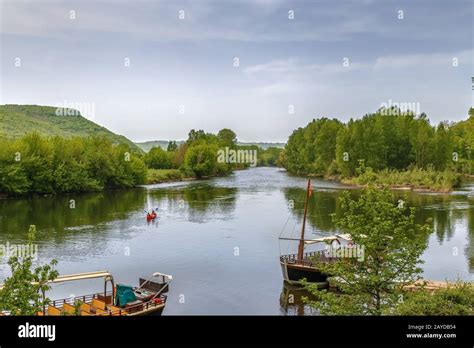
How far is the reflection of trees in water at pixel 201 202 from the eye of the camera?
43.2m

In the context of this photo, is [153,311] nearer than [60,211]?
Yes

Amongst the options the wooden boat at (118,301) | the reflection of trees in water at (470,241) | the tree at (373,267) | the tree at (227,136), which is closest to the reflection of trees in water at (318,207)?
the reflection of trees in water at (470,241)

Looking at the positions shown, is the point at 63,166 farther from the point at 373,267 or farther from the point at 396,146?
the point at 373,267

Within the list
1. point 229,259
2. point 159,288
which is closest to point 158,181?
point 229,259

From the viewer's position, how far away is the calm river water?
2166 centimetres

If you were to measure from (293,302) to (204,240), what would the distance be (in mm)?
12223

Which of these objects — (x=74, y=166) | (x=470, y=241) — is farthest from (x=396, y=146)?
(x=470, y=241)

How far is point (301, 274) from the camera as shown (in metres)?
22.8

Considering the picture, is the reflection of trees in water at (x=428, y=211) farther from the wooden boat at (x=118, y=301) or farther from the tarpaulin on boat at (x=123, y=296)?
the tarpaulin on boat at (x=123, y=296)

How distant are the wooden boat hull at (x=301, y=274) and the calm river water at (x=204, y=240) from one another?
0.64 m
